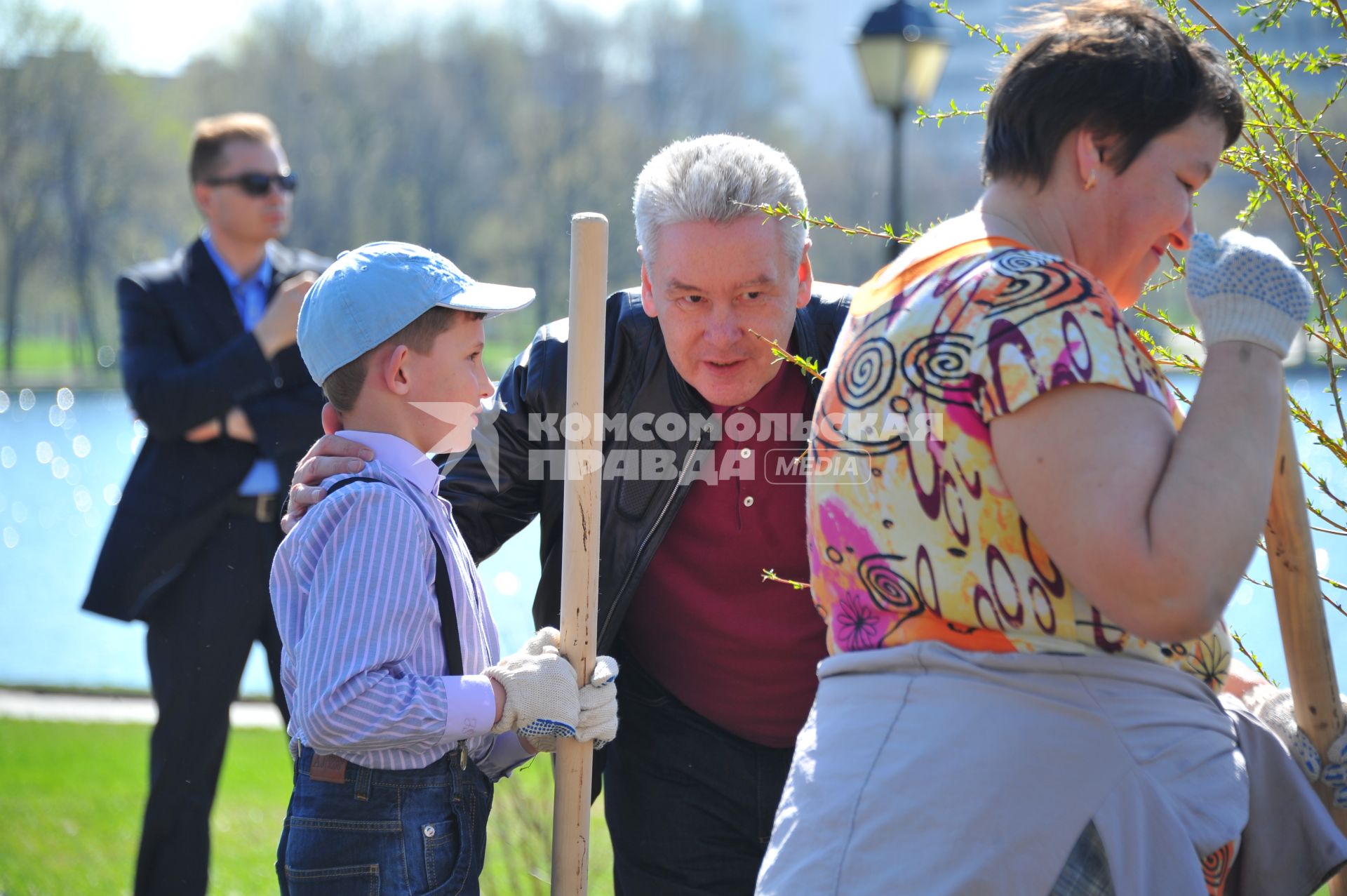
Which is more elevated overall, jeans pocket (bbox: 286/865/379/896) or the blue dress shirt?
the blue dress shirt

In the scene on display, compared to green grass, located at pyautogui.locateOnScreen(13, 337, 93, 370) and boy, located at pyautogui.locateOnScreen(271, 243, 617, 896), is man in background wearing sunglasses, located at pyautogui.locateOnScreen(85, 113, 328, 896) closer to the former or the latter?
boy, located at pyautogui.locateOnScreen(271, 243, 617, 896)

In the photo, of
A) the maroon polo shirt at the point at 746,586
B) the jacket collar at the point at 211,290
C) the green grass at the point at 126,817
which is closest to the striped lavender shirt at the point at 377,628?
the maroon polo shirt at the point at 746,586

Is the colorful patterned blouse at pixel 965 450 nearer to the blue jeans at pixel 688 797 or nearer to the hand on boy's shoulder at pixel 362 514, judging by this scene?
the hand on boy's shoulder at pixel 362 514

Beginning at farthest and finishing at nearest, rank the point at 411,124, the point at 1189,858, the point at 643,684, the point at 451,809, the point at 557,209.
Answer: the point at 411,124 < the point at 557,209 < the point at 643,684 < the point at 451,809 < the point at 1189,858

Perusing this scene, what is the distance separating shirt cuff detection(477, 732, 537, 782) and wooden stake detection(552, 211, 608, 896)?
103 mm

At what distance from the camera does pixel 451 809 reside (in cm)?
221

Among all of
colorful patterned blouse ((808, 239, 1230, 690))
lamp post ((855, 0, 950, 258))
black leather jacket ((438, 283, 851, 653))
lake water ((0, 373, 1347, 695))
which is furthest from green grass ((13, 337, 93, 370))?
colorful patterned blouse ((808, 239, 1230, 690))

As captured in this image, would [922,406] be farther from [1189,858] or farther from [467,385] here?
[467,385]

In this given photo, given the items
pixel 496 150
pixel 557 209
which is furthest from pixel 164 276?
pixel 496 150

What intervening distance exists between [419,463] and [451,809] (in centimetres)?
57

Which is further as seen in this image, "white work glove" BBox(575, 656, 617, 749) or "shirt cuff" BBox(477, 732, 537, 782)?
"shirt cuff" BBox(477, 732, 537, 782)

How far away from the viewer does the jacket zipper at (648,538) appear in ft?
8.81

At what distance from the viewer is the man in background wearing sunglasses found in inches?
163

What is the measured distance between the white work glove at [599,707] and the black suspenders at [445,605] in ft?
0.70
